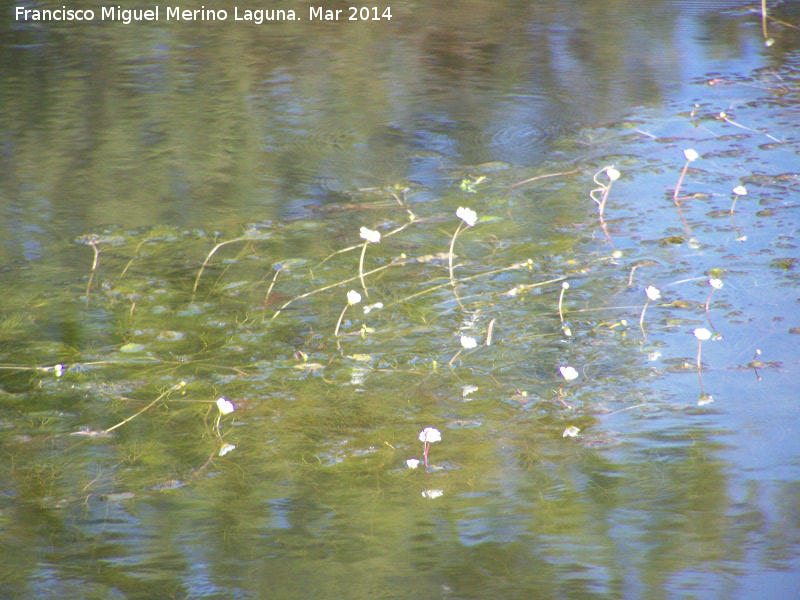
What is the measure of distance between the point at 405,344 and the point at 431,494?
1.83ft

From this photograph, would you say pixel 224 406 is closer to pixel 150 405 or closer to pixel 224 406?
pixel 224 406

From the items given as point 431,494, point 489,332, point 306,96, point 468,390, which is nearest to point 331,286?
point 489,332

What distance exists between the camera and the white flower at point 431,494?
1706 mm

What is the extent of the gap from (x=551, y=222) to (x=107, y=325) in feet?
5.00

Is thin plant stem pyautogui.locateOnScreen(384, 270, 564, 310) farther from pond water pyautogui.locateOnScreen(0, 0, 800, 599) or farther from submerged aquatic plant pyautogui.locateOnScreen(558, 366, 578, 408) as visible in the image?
submerged aquatic plant pyautogui.locateOnScreen(558, 366, 578, 408)

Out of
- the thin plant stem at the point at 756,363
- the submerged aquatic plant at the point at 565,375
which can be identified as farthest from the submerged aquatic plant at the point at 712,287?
the submerged aquatic plant at the point at 565,375

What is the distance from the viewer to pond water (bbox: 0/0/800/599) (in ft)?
5.26

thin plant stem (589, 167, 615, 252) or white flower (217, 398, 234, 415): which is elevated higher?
thin plant stem (589, 167, 615, 252)

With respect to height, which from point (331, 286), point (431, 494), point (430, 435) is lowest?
point (431, 494)

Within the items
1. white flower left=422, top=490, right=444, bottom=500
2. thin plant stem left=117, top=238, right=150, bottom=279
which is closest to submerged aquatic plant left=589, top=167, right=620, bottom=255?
white flower left=422, top=490, right=444, bottom=500

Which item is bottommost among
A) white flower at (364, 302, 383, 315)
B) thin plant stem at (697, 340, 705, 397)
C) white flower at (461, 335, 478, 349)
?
thin plant stem at (697, 340, 705, 397)

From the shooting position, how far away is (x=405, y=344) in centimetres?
218

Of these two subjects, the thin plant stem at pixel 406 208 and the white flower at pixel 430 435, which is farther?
the thin plant stem at pixel 406 208

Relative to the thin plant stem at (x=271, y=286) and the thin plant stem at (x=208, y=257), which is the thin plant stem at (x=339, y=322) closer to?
the thin plant stem at (x=271, y=286)
